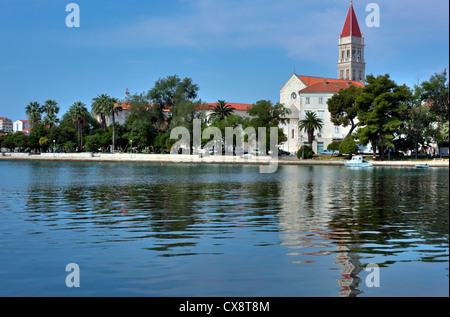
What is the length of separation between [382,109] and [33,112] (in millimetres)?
85941

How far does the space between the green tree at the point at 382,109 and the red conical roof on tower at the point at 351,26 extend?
7482cm

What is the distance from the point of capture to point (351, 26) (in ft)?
520

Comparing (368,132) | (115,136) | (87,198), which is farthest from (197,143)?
(87,198)

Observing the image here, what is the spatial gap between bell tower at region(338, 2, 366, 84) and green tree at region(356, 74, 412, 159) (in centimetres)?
7055

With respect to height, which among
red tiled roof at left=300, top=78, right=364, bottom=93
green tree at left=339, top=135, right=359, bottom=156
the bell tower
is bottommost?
green tree at left=339, top=135, right=359, bottom=156

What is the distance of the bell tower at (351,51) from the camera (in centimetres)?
15825

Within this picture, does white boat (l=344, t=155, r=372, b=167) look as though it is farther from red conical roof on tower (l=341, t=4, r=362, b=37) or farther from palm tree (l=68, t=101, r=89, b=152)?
red conical roof on tower (l=341, t=4, r=362, b=37)

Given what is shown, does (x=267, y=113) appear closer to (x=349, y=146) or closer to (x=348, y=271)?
(x=349, y=146)

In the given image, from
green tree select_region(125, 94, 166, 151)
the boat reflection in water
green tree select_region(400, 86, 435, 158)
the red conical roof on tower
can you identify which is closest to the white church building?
green tree select_region(400, 86, 435, 158)

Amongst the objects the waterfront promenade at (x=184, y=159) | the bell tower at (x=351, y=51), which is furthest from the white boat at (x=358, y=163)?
the bell tower at (x=351, y=51)

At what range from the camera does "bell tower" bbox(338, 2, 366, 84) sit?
519 feet

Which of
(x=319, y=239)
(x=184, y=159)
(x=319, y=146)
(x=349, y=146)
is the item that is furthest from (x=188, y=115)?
(x=319, y=239)

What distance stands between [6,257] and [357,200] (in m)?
21.4
